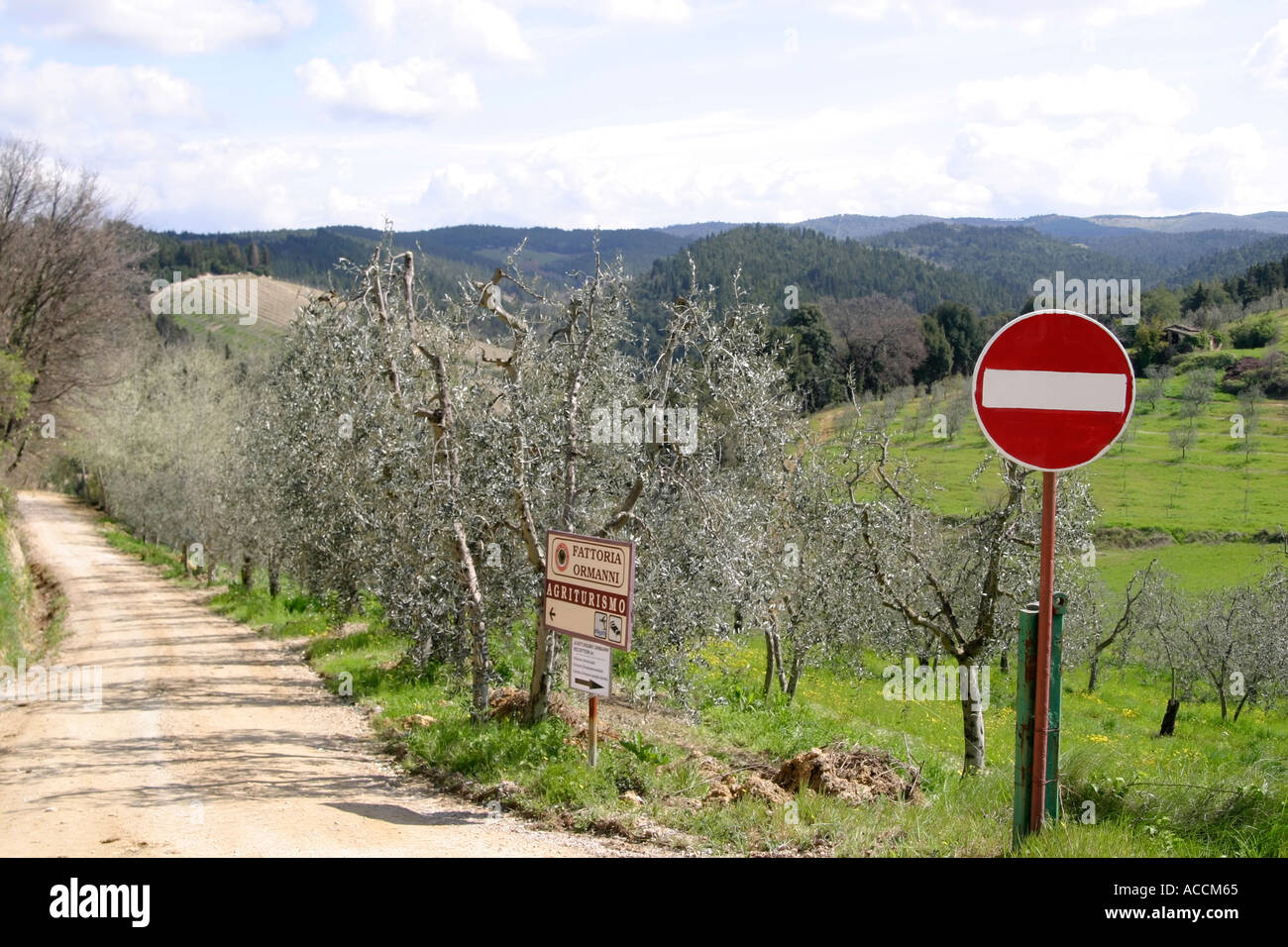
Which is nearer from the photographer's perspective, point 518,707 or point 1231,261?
point 518,707

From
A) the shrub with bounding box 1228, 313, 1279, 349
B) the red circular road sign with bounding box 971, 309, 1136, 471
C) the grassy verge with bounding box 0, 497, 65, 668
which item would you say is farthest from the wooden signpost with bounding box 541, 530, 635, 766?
the shrub with bounding box 1228, 313, 1279, 349

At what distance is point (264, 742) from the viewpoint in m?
12.4

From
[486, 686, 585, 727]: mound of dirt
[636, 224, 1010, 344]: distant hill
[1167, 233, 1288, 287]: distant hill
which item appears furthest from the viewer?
[1167, 233, 1288, 287]: distant hill

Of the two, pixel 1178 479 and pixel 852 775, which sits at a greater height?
pixel 852 775

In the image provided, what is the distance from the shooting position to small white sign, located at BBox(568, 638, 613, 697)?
8.75 meters

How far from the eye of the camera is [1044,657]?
194 inches

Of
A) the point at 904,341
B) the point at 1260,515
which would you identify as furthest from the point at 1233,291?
the point at 1260,515

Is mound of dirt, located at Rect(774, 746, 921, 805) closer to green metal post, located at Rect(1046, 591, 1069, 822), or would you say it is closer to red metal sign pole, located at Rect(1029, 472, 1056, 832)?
green metal post, located at Rect(1046, 591, 1069, 822)

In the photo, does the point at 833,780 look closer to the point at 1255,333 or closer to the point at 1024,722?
the point at 1024,722

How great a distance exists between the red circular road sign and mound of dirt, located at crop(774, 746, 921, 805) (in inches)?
160

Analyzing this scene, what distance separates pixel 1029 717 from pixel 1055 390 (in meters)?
1.75

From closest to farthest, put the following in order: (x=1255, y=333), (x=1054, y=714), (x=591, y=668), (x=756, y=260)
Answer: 1. (x=1054, y=714)
2. (x=591, y=668)
3. (x=1255, y=333)
4. (x=756, y=260)

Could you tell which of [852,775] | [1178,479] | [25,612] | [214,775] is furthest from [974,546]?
[1178,479]
